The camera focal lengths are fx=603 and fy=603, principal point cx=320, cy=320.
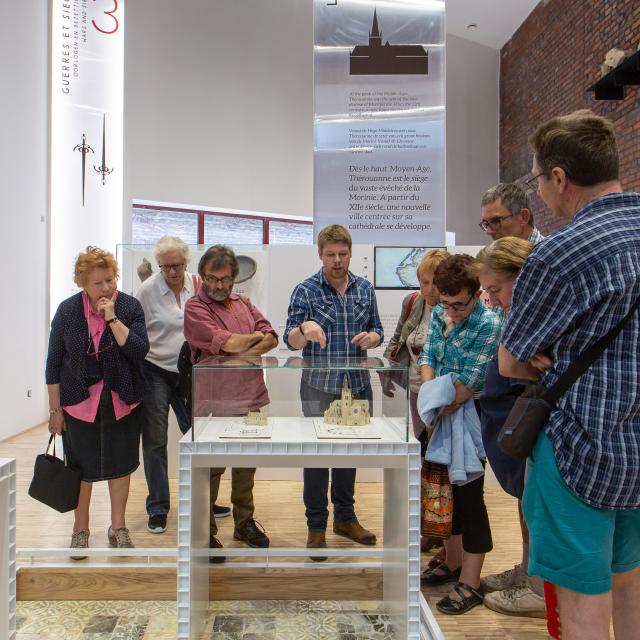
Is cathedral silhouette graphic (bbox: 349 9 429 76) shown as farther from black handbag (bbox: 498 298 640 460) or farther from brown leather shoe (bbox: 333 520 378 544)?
black handbag (bbox: 498 298 640 460)

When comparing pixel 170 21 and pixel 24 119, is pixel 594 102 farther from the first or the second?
pixel 24 119

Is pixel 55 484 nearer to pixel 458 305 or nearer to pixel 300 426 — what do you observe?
pixel 300 426

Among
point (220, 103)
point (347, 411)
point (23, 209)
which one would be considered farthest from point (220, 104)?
point (347, 411)

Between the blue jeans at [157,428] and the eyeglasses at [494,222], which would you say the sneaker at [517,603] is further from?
the blue jeans at [157,428]

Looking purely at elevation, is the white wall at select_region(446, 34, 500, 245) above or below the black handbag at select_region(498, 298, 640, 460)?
above

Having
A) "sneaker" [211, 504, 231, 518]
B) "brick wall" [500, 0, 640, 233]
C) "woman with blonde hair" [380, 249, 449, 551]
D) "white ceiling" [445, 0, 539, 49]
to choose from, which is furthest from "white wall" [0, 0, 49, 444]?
"brick wall" [500, 0, 640, 233]

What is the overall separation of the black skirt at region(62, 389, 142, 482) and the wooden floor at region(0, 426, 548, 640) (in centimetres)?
45

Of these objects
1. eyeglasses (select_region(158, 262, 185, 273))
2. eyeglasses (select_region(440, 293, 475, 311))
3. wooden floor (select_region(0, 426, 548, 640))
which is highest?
eyeglasses (select_region(158, 262, 185, 273))

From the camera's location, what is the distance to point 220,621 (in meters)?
2.43

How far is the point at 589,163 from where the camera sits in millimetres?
1402

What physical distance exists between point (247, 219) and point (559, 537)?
7.02 m

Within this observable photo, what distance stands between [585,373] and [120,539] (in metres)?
2.33

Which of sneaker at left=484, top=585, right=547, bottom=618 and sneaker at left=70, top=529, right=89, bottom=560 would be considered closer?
sneaker at left=484, top=585, right=547, bottom=618

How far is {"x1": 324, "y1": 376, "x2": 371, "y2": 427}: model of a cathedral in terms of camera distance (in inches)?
75.9
